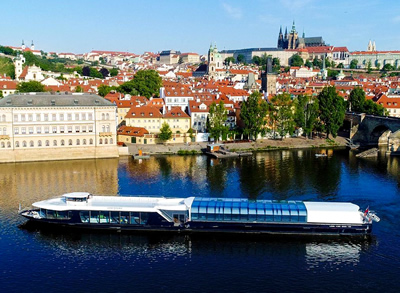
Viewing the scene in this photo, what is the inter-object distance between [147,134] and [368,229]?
36.6 metres

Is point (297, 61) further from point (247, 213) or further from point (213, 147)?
point (247, 213)

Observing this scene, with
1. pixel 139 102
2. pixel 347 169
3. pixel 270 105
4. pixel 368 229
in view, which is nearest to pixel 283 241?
pixel 368 229

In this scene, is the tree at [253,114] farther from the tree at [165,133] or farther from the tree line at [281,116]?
the tree at [165,133]

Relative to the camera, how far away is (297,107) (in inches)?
2569

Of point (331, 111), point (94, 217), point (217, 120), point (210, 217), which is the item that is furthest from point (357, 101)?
point (94, 217)

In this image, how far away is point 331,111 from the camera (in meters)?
65.9

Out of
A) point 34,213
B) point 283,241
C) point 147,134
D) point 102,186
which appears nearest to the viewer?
point 283,241

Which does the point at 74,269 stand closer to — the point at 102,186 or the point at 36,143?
the point at 102,186

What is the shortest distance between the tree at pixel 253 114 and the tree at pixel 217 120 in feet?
9.30

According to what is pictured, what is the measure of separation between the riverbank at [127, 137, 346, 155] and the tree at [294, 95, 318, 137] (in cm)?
202

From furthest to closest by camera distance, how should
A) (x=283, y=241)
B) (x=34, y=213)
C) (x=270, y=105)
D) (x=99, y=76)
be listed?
(x=99, y=76) < (x=270, y=105) < (x=34, y=213) < (x=283, y=241)

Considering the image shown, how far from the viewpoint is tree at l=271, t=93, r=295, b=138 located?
2510 inches

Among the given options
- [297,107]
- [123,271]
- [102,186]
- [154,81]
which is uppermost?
[154,81]

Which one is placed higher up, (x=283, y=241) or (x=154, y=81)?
(x=154, y=81)
